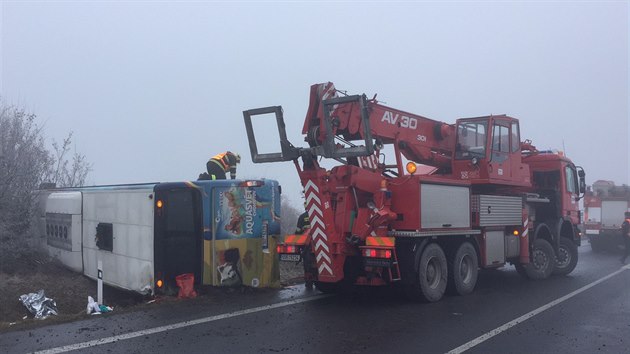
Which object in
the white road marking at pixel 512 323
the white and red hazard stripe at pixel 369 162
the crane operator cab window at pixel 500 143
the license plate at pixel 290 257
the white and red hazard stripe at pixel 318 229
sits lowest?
the white road marking at pixel 512 323

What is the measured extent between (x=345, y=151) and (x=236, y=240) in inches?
99.6

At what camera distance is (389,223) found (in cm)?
1012

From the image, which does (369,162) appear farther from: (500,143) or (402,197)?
(500,143)

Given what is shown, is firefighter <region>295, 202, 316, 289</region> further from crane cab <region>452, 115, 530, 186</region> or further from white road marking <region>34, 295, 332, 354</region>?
crane cab <region>452, 115, 530, 186</region>

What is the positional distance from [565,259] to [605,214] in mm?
12341

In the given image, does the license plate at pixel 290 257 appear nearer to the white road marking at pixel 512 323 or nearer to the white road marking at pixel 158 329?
the white road marking at pixel 158 329

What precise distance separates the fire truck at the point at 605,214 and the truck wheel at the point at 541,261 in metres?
12.7

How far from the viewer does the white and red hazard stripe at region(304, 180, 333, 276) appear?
991cm

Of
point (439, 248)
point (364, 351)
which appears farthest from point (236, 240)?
point (364, 351)

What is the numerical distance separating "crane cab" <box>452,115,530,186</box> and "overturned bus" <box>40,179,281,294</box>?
13.5ft

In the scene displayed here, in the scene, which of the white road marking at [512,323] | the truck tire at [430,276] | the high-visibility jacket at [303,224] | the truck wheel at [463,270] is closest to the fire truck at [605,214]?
the white road marking at [512,323]

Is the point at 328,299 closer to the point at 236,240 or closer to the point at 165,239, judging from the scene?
the point at 236,240

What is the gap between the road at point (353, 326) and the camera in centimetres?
703

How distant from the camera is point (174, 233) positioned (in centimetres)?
976
